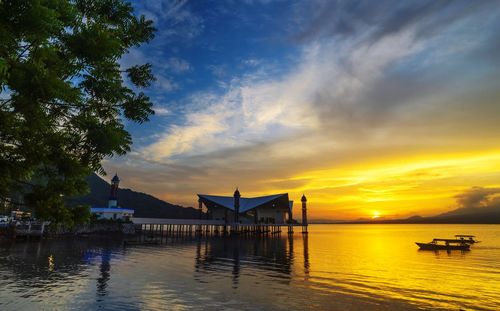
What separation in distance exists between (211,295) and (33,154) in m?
15.5

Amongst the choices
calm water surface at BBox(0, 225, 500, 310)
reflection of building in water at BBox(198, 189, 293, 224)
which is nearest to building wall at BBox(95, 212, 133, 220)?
reflection of building in water at BBox(198, 189, 293, 224)

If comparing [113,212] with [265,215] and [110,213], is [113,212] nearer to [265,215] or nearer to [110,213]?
[110,213]

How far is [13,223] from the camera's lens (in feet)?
163

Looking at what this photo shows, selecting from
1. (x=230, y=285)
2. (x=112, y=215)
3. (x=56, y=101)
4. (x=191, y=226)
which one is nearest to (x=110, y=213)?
(x=112, y=215)

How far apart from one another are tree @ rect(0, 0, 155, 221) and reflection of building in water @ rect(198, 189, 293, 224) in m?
75.2

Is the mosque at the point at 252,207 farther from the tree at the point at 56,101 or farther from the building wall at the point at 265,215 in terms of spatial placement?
the tree at the point at 56,101

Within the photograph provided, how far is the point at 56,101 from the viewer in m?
6.39

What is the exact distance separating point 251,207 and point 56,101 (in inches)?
3086

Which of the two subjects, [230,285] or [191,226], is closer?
[230,285]

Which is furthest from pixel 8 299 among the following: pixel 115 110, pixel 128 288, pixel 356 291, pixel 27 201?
pixel 356 291

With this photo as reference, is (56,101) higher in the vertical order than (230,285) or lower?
higher

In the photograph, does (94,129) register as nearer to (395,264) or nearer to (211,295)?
(211,295)

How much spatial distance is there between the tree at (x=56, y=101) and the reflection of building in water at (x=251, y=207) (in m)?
75.2

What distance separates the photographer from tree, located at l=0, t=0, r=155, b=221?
16.8ft
